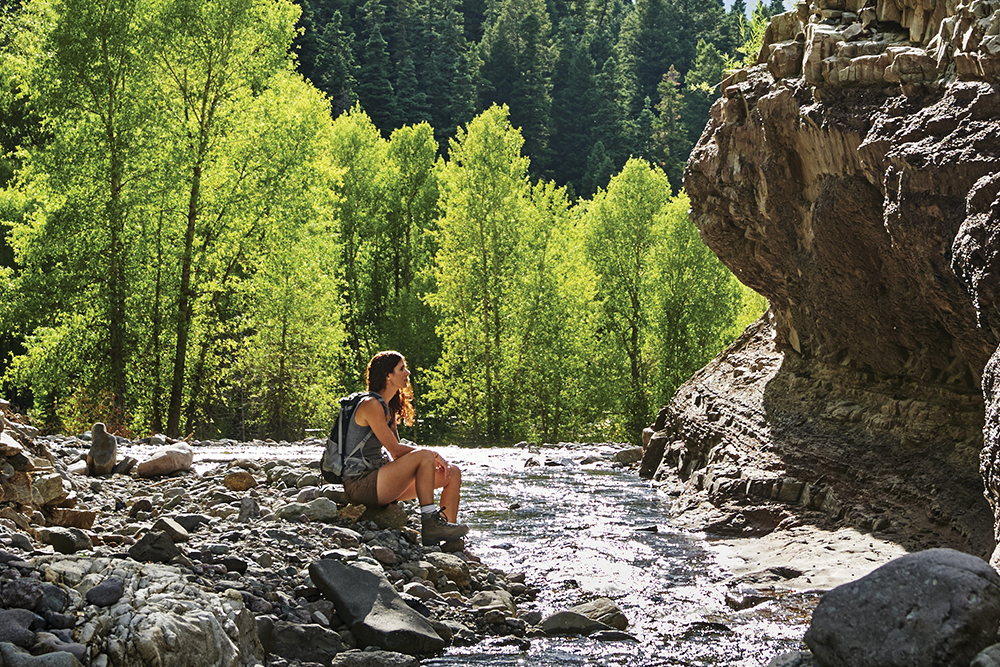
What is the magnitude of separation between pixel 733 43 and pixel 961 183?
8653 cm

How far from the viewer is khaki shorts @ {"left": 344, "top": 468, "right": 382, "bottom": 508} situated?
26.5ft

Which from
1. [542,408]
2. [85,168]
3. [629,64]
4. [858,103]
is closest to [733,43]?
[629,64]

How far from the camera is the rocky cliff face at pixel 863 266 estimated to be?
8195 mm

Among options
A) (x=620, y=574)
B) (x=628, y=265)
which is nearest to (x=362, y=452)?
(x=620, y=574)

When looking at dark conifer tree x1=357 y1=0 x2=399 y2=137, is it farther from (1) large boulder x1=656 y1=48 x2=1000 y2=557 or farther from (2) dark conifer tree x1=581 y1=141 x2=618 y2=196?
(1) large boulder x1=656 y1=48 x2=1000 y2=557

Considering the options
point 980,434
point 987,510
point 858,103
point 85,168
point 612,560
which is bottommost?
point 612,560

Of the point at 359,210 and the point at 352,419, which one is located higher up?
the point at 359,210

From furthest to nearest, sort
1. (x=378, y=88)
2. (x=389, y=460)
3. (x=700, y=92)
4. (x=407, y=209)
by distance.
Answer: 1. (x=700, y=92)
2. (x=378, y=88)
3. (x=407, y=209)
4. (x=389, y=460)

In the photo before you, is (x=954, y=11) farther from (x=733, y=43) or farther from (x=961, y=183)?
(x=733, y=43)

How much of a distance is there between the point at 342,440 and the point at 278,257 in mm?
16836

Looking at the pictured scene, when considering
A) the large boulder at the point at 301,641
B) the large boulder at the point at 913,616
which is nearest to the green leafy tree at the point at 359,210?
the large boulder at the point at 301,641

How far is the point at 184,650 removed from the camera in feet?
14.7

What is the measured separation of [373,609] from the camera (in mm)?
5961

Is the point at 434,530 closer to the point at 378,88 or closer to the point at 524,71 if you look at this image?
the point at 378,88
